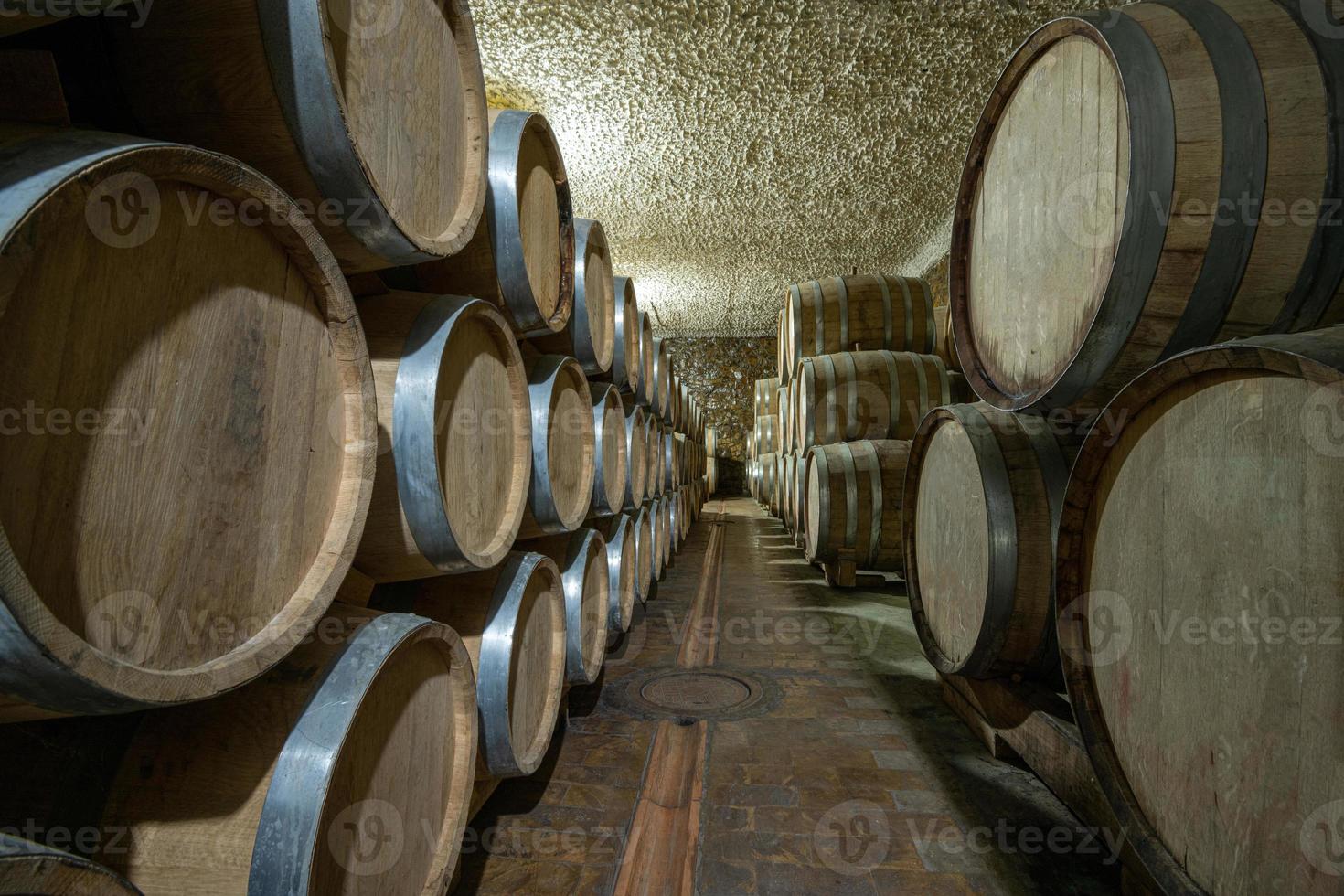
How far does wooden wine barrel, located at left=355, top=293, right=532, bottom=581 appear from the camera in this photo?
1280 mm

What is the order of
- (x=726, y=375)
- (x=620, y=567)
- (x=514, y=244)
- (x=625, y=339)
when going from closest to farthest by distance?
(x=514, y=244) < (x=620, y=567) < (x=625, y=339) < (x=726, y=375)

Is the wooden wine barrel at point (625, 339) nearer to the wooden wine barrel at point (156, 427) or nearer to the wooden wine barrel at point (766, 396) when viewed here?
the wooden wine barrel at point (156, 427)

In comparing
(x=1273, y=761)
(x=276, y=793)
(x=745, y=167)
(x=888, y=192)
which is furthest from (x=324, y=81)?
(x=888, y=192)

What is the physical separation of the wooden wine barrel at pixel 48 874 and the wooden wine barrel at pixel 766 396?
929 centimetres

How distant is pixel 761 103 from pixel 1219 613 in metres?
4.90

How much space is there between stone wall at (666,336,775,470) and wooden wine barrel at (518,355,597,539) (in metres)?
13.3

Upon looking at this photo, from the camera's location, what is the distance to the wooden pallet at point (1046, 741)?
1527 millimetres

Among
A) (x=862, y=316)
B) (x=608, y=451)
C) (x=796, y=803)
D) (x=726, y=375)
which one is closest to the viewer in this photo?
(x=796, y=803)

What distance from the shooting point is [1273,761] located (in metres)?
0.97

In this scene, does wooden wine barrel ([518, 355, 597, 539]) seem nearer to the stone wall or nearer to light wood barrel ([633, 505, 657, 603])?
light wood barrel ([633, 505, 657, 603])

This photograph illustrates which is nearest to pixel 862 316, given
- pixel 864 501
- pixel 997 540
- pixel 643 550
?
pixel 864 501

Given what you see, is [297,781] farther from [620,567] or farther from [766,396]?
[766,396]

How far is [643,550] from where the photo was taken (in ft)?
13.0

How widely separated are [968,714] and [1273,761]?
1.59 meters
